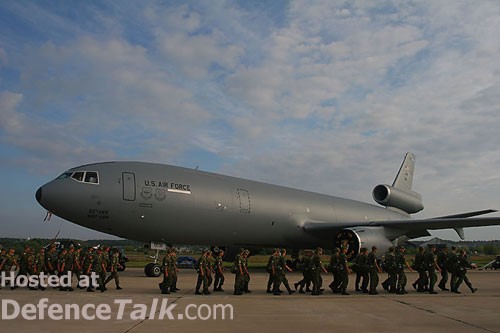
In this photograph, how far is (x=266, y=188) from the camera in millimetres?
23828

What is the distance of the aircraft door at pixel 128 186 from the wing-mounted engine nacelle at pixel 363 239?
32.3 feet

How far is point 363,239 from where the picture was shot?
840 inches

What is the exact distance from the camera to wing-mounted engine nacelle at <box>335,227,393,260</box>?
70.0 ft

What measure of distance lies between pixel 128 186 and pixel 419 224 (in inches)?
589

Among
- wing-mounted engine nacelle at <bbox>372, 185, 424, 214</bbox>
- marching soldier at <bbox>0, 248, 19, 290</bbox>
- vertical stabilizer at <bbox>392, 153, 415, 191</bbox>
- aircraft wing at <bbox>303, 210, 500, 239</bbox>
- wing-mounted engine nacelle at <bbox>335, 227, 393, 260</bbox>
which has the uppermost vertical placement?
vertical stabilizer at <bbox>392, 153, 415, 191</bbox>

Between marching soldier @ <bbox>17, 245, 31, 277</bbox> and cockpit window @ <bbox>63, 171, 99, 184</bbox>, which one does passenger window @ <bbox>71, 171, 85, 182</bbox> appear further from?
marching soldier @ <bbox>17, 245, 31, 277</bbox>

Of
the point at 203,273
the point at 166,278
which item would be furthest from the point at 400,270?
the point at 166,278

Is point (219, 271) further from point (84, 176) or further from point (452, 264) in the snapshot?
point (452, 264)

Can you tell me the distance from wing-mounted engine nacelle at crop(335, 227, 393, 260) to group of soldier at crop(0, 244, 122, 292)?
36.5 ft

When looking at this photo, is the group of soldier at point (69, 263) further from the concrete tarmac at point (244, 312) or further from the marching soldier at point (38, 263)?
the concrete tarmac at point (244, 312)

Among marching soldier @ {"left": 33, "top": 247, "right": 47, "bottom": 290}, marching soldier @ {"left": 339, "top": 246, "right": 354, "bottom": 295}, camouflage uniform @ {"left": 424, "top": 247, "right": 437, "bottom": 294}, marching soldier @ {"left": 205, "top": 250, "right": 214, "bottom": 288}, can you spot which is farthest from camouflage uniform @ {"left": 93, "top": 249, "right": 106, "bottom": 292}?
camouflage uniform @ {"left": 424, "top": 247, "right": 437, "bottom": 294}

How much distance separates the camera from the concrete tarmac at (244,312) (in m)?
7.70

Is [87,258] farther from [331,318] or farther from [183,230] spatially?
[331,318]

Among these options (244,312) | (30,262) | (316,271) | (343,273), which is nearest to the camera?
(244,312)
